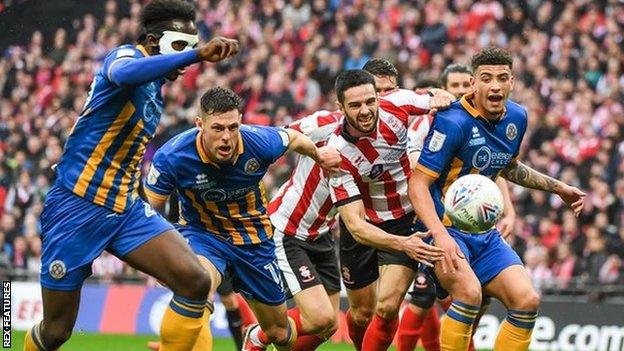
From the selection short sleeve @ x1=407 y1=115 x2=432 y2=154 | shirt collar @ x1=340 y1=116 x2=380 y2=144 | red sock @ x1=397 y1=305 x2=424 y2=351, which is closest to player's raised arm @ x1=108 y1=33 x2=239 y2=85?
shirt collar @ x1=340 y1=116 x2=380 y2=144

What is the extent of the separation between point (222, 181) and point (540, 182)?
7.33ft

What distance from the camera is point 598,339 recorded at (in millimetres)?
13703

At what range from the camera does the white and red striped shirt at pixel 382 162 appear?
30.5 feet

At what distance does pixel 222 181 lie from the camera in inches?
346

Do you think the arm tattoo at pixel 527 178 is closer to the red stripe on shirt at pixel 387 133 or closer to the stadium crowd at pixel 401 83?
the red stripe on shirt at pixel 387 133

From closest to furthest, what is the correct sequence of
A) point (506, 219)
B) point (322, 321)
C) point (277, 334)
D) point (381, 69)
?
point (277, 334), point (322, 321), point (506, 219), point (381, 69)

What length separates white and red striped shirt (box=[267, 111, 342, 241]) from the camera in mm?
9961

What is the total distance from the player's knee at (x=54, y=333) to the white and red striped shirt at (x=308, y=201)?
8.49 ft

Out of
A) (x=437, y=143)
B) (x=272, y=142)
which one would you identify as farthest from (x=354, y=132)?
(x=437, y=143)

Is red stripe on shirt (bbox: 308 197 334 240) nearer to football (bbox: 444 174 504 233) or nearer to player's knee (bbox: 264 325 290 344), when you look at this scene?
player's knee (bbox: 264 325 290 344)

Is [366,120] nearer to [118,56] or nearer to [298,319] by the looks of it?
[298,319]

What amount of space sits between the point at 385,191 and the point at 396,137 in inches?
16.7

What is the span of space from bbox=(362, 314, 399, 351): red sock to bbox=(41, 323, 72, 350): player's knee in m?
2.60

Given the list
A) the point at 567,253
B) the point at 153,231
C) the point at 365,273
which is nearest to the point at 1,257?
the point at 567,253
